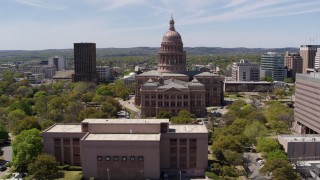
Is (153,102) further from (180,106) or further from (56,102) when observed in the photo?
(56,102)

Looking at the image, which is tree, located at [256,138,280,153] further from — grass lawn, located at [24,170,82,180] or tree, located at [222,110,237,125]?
grass lawn, located at [24,170,82,180]

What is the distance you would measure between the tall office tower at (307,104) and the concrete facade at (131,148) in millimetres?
33738

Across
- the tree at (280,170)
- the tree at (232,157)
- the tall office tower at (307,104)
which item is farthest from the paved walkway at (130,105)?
the tree at (280,170)

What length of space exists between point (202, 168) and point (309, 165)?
19468 millimetres

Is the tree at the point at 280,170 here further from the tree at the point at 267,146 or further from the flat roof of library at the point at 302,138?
the flat roof of library at the point at 302,138

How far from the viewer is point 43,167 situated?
66062 mm

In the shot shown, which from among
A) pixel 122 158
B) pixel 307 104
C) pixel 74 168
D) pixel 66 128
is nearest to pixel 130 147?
pixel 122 158

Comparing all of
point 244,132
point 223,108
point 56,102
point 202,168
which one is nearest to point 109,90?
point 56,102

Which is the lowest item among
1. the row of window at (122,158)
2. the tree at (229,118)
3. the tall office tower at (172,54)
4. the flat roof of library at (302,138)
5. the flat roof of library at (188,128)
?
the row of window at (122,158)

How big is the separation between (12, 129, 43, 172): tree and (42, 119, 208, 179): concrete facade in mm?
1911

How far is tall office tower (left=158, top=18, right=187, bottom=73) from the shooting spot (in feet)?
473

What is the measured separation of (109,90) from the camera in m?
170

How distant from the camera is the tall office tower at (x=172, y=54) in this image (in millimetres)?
144250

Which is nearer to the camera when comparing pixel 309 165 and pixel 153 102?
pixel 309 165
